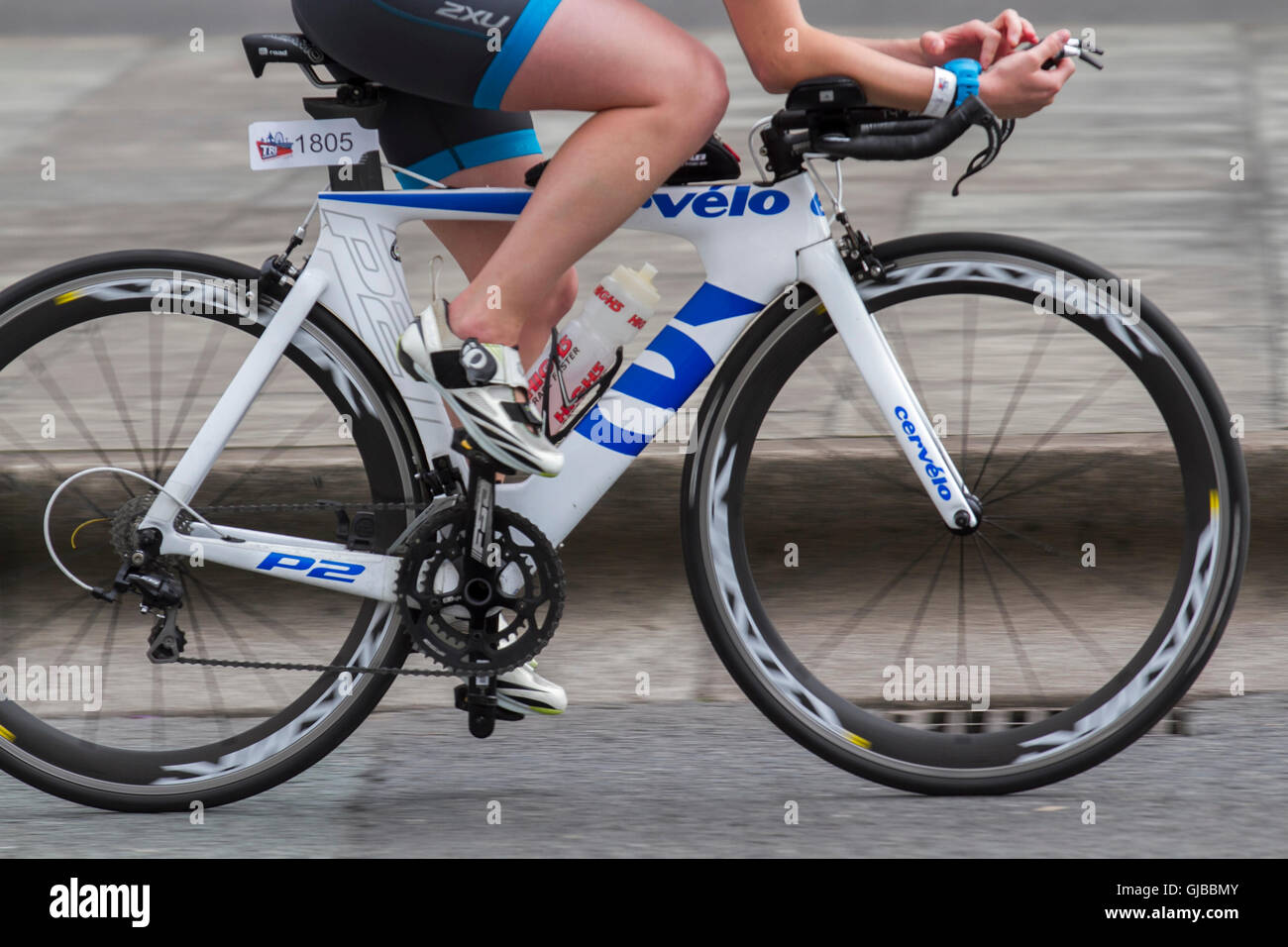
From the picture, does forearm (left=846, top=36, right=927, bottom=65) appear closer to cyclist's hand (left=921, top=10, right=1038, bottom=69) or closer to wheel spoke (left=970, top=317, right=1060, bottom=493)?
cyclist's hand (left=921, top=10, right=1038, bottom=69)

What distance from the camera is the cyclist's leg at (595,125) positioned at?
3062 mm

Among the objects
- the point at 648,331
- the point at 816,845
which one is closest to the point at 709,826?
the point at 816,845

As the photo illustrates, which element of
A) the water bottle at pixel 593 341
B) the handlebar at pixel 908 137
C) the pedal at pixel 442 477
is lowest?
the pedal at pixel 442 477

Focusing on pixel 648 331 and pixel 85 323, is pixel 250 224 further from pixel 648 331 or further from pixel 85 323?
pixel 85 323

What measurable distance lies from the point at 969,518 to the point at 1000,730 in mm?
462

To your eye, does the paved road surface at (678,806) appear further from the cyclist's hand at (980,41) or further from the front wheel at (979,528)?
the cyclist's hand at (980,41)

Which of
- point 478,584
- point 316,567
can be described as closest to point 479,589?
point 478,584

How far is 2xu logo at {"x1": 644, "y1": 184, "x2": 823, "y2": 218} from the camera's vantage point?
3.27m

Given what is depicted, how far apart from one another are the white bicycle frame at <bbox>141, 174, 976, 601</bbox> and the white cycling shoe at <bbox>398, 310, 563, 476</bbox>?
185 mm

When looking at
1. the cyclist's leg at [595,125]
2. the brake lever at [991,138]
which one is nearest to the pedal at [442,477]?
the cyclist's leg at [595,125]

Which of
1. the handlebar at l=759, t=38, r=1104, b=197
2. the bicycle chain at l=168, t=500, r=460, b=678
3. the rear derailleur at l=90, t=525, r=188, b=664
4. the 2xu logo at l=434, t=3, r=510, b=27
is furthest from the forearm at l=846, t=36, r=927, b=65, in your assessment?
the rear derailleur at l=90, t=525, r=188, b=664

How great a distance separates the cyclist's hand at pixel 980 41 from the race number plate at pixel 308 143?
3.50ft

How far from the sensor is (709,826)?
344 cm

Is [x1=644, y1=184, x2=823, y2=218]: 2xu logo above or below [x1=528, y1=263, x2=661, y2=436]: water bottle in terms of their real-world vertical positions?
above
